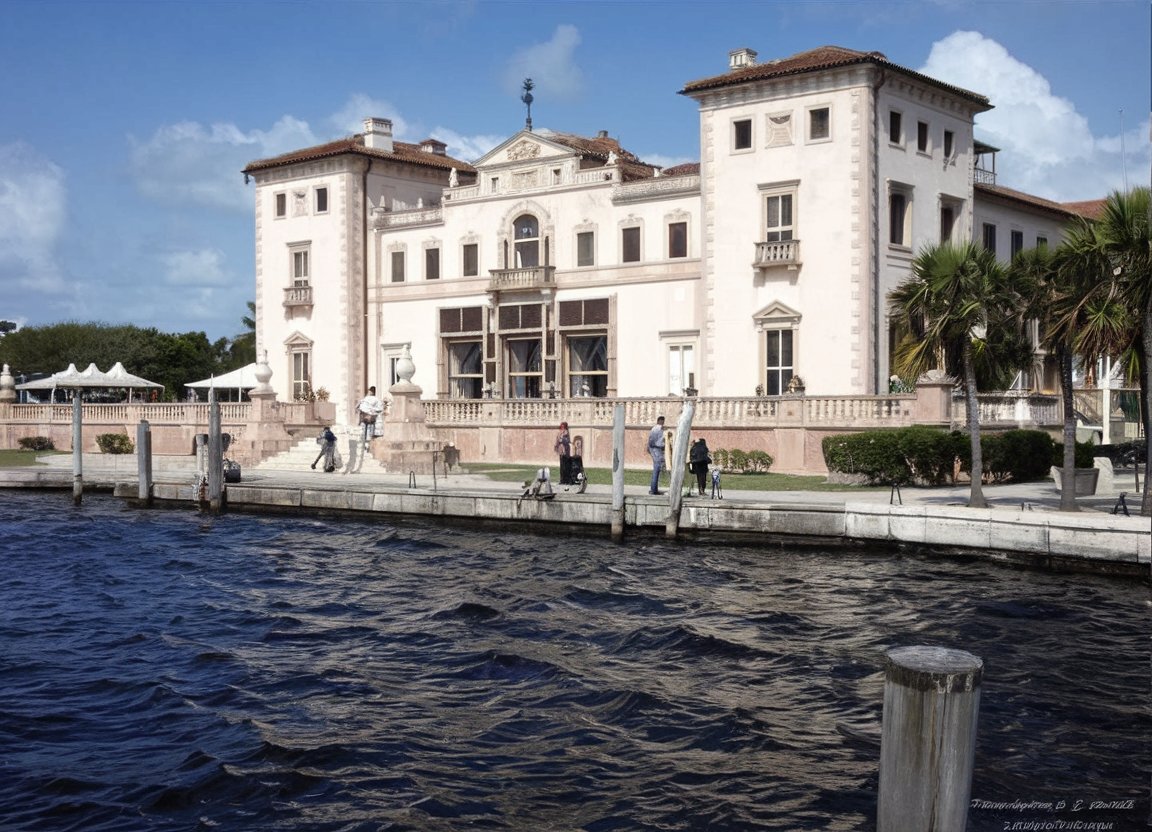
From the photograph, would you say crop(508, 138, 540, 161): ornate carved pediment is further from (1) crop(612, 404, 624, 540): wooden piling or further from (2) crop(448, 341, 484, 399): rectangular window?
(1) crop(612, 404, 624, 540): wooden piling

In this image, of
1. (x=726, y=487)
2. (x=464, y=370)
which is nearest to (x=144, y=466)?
(x=726, y=487)

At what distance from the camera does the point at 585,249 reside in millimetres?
43344

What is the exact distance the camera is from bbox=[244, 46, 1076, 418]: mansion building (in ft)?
124

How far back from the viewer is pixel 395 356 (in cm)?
4809

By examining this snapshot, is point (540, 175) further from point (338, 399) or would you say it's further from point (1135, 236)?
point (1135, 236)

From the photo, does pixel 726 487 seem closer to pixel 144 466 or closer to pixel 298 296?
pixel 144 466

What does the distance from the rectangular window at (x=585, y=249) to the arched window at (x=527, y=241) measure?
5.68 ft

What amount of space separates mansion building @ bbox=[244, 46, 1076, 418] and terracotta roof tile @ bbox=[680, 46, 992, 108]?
0.09 metres

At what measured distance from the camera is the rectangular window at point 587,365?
43.5 m

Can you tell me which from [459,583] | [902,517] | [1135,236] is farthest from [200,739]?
[1135,236]

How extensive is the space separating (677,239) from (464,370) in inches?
406

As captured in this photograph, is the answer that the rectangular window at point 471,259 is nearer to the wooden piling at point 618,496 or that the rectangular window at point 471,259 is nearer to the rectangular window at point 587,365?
the rectangular window at point 587,365

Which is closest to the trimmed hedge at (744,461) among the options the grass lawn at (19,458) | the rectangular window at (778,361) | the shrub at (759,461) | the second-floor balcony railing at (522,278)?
the shrub at (759,461)

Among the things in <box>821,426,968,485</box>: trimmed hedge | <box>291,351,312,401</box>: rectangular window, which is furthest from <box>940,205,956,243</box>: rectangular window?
<box>291,351,312,401</box>: rectangular window
